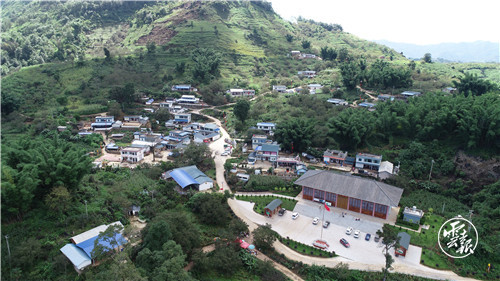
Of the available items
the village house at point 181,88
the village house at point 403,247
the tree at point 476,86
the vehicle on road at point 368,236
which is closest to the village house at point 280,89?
the village house at point 181,88

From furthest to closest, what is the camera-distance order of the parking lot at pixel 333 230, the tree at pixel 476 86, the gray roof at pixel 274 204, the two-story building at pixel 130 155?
the tree at pixel 476 86
the two-story building at pixel 130 155
the gray roof at pixel 274 204
the parking lot at pixel 333 230

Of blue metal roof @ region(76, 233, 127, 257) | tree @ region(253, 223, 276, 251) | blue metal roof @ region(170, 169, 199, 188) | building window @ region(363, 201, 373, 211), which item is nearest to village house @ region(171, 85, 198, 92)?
blue metal roof @ region(170, 169, 199, 188)

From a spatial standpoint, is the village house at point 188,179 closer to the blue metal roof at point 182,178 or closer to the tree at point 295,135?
the blue metal roof at point 182,178

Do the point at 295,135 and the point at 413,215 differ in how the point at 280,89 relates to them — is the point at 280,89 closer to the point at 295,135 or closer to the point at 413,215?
the point at 295,135

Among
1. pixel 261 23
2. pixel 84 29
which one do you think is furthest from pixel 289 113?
pixel 84 29

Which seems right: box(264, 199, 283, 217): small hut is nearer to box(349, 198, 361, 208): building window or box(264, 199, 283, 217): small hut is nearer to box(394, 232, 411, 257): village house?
box(349, 198, 361, 208): building window

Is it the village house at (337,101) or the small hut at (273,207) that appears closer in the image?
the small hut at (273,207)

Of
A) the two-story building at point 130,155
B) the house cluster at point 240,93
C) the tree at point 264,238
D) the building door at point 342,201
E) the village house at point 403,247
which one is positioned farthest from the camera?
the house cluster at point 240,93

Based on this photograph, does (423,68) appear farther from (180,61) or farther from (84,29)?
(84,29)

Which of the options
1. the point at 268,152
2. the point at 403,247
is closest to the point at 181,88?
the point at 268,152
